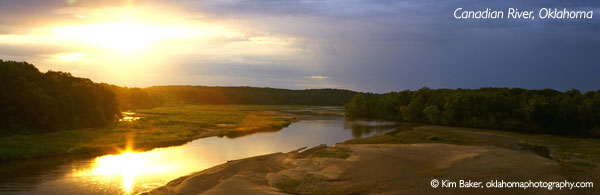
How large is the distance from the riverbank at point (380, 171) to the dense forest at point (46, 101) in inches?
1036

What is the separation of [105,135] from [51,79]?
14.1m

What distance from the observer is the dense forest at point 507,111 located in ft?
187

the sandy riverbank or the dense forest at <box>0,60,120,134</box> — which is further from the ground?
the dense forest at <box>0,60,120,134</box>

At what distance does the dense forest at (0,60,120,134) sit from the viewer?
41188 millimetres

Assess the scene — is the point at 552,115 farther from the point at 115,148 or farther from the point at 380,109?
the point at 115,148

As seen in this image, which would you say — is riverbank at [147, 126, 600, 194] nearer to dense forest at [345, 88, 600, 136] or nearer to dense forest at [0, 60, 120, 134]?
dense forest at [0, 60, 120, 134]

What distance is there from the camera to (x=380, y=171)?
24906 millimetres

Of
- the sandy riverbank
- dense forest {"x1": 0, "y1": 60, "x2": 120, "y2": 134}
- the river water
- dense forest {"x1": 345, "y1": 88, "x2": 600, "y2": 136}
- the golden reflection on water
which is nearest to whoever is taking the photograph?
the sandy riverbank

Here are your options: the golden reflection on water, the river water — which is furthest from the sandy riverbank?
the golden reflection on water

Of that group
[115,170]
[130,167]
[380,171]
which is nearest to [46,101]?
[130,167]

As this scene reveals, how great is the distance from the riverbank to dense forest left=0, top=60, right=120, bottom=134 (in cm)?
2631

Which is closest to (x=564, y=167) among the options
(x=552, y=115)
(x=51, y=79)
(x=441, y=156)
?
(x=441, y=156)

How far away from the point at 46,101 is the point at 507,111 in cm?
6401

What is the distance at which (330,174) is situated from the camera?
2436cm
